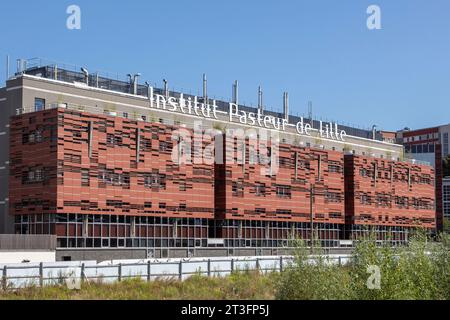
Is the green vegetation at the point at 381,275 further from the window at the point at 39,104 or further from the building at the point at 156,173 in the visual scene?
the window at the point at 39,104

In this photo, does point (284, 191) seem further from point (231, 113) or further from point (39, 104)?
point (39, 104)

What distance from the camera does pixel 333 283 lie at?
30.5m

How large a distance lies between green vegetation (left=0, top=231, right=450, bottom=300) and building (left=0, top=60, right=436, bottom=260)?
34320mm

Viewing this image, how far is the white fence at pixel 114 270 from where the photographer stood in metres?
36.5

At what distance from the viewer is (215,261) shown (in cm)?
4747

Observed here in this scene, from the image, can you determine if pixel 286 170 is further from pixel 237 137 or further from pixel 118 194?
pixel 118 194

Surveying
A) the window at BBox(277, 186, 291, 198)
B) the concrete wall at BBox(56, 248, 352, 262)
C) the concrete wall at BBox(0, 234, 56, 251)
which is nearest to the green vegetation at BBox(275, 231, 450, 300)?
the concrete wall at BBox(56, 248, 352, 262)

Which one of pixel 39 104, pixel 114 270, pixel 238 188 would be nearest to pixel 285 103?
pixel 238 188

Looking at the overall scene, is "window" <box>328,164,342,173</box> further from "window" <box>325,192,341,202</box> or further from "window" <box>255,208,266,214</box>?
"window" <box>255,208,266,214</box>

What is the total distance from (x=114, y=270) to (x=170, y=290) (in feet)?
15.5

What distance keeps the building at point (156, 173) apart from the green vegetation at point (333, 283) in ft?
113

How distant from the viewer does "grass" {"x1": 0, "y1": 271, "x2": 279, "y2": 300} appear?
34.0m
